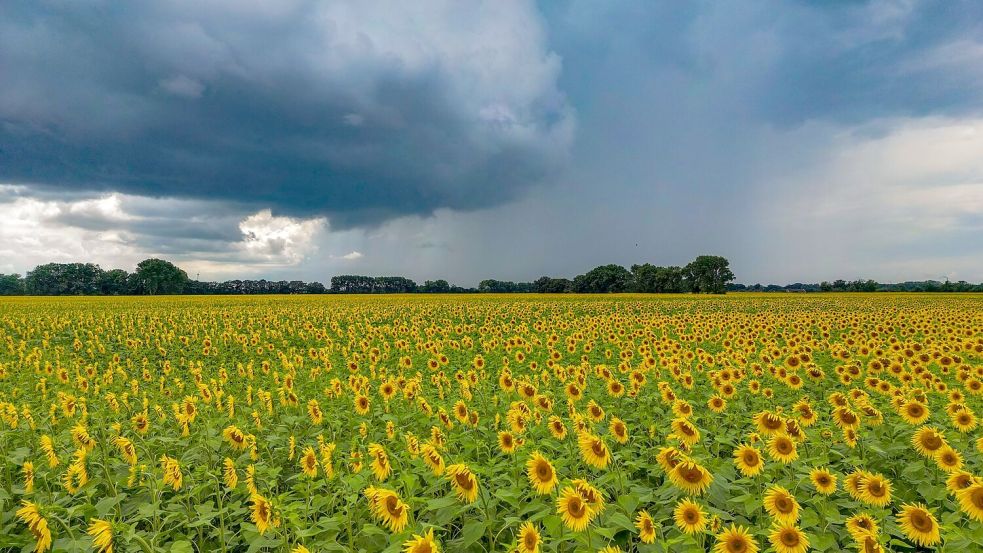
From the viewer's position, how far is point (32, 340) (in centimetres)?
1973

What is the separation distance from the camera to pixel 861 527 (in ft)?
10.8

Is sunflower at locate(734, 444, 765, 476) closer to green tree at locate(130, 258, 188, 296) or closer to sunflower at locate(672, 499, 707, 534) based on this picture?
sunflower at locate(672, 499, 707, 534)

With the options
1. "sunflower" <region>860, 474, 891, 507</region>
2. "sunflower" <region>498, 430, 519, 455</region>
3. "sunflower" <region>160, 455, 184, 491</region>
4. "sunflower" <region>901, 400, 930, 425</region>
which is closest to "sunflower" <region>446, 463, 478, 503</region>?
"sunflower" <region>498, 430, 519, 455</region>

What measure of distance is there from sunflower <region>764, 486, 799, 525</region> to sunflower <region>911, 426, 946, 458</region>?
223cm

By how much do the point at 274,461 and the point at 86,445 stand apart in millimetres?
1886

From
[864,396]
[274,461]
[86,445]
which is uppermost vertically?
[864,396]

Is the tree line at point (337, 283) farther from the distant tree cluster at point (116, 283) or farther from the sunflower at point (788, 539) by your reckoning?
the sunflower at point (788, 539)

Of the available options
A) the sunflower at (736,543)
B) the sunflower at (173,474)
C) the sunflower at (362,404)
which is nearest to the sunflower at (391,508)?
the sunflower at (736,543)

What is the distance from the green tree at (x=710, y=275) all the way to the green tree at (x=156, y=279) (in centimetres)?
12764

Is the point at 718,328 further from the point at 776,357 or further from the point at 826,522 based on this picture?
the point at 826,522

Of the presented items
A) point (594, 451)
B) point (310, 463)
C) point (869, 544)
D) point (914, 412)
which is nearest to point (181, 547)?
point (310, 463)

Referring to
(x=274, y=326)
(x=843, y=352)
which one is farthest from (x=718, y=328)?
(x=274, y=326)

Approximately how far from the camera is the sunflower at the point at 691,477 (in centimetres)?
361

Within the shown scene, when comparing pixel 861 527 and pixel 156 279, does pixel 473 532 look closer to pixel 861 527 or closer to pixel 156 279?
pixel 861 527
